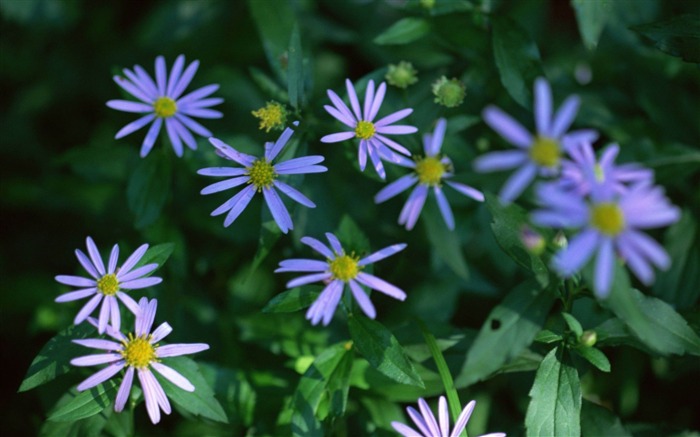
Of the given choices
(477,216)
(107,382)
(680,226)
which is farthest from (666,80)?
(107,382)

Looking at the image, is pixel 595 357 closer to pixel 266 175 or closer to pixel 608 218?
pixel 608 218

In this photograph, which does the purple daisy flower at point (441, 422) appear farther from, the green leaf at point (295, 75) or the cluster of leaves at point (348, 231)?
the green leaf at point (295, 75)

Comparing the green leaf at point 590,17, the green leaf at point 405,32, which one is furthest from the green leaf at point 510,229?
the green leaf at point 405,32

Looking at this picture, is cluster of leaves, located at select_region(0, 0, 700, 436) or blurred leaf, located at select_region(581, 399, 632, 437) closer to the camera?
cluster of leaves, located at select_region(0, 0, 700, 436)

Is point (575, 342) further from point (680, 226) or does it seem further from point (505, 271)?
point (680, 226)

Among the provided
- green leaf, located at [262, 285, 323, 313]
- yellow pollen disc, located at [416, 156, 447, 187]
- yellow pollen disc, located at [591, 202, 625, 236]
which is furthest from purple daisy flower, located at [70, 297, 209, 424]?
yellow pollen disc, located at [591, 202, 625, 236]

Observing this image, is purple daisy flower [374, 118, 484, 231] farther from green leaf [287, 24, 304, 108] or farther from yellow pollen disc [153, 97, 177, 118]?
yellow pollen disc [153, 97, 177, 118]
